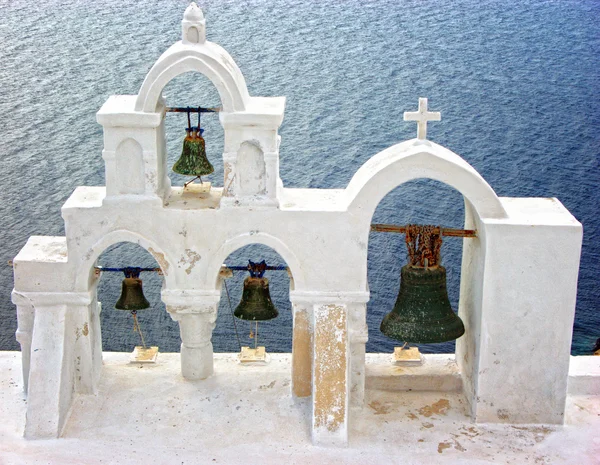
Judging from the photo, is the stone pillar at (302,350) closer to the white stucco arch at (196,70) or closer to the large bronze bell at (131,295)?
the large bronze bell at (131,295)

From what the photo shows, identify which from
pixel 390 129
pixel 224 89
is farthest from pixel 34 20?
pixel 224 89

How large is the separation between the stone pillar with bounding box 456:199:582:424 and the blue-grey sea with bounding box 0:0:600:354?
24.4 ft

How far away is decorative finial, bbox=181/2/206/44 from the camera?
43.3 ft

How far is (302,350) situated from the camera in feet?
46.9

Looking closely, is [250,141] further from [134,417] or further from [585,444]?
[585,444]

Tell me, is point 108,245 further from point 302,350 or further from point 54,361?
point 302,350

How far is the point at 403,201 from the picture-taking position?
24312 millimetres

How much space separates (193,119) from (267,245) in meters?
A: 14.5

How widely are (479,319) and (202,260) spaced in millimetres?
3674

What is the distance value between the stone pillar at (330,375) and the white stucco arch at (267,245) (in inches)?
18.0

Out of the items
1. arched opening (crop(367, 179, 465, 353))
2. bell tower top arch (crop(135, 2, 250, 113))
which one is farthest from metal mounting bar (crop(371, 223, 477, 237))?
arched opening (crop(367, 179, 465, 353))

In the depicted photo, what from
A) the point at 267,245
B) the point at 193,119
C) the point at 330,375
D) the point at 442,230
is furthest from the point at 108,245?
the point at 193,119

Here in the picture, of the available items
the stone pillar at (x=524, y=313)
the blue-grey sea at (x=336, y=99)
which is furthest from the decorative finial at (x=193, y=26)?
the blue-grey sea at (x=336, y=99)

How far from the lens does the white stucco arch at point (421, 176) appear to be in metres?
13.3
